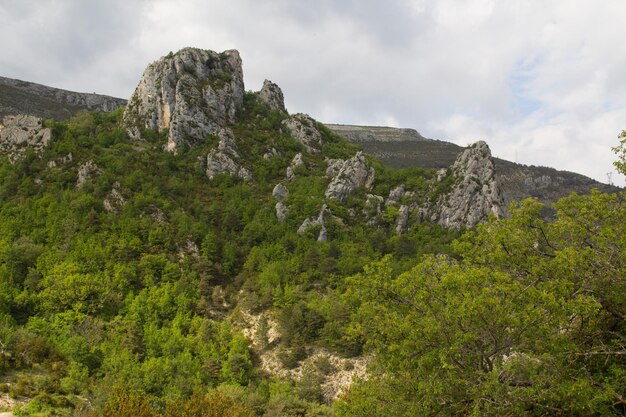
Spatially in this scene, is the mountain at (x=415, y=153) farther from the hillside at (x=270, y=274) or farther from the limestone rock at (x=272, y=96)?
the hillside at (x=270, y=274)

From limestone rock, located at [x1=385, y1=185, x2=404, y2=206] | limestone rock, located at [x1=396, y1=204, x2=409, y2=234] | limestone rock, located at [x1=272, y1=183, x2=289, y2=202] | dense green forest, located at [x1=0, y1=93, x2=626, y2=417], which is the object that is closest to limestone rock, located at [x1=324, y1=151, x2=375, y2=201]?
dense green forest, located at [x1=0, y1=93, x2=626, y2=417]

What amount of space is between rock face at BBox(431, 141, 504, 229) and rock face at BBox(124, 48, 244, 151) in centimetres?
4010

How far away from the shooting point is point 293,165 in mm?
72875

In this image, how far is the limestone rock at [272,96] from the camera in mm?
88688

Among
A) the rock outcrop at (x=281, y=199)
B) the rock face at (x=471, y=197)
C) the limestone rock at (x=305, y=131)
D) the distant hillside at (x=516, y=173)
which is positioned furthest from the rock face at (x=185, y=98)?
the distant hillside at (x=516, y=173)

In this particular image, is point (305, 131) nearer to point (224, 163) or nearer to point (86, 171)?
point (224, 163)

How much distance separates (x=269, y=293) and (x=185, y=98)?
1628 inches

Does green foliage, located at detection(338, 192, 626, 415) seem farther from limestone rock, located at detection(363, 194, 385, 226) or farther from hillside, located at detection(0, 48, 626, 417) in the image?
limestone rock, located at detection(363, 194, 385, 226)

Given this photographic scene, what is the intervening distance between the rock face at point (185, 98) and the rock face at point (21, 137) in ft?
45.3

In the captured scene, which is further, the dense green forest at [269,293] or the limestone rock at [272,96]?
the limestone rock at [272,96]

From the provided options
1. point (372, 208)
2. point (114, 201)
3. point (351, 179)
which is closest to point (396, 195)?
point (372, 208)

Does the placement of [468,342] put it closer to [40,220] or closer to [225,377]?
[225,377]

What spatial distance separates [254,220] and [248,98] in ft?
118

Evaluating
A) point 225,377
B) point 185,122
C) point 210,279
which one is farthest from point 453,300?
point 185,122
